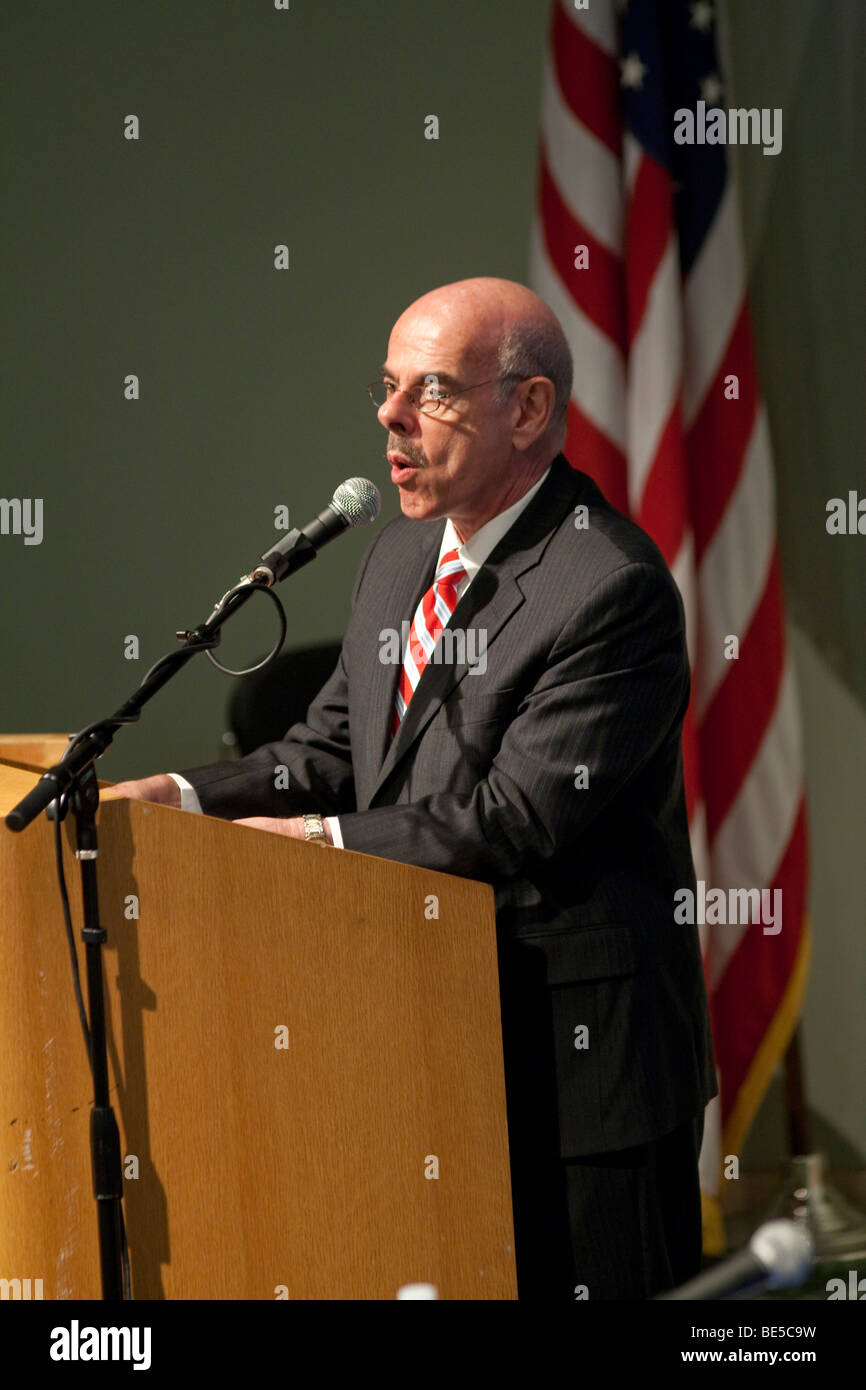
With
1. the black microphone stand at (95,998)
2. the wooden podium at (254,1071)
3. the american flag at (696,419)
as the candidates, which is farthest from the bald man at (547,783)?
the american flag at (696,419)

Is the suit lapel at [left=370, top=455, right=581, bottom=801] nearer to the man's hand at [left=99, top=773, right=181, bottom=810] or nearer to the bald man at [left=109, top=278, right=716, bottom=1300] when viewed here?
the bald man at [left=109, top=278, right=716, bottom=1300]

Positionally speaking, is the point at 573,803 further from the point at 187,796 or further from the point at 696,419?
the point at 696,419

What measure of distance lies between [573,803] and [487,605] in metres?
0.38

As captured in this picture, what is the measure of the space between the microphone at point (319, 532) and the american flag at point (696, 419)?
1949 mm

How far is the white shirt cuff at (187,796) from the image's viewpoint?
7.77 ft

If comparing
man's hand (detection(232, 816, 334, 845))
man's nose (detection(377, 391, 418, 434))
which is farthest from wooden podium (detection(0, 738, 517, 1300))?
man's nose (detection(377, 391, 418, 434))

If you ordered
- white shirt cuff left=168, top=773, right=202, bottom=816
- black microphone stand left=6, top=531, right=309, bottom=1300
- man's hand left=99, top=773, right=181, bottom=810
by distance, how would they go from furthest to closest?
white shirt cuff left=168, top=773, right=202, bottom=816
man's hand left=99, top=773, right=181, bottom=810
black microphone stand left=6, top=531, right=309, bottom=1300

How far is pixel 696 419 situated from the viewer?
3.99 meters

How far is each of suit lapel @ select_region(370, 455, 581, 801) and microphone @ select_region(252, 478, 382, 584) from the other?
0.98ft

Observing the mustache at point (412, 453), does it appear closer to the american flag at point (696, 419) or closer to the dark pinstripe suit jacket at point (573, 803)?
the dark pinstripe suit jacket at point (573, 803)

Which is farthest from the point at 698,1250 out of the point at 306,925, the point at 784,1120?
the point at 784,1120

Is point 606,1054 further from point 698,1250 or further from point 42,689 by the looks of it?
point 42,689

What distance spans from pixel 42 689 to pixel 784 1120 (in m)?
2.60

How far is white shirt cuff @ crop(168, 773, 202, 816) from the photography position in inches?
93.3
